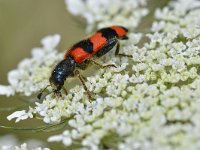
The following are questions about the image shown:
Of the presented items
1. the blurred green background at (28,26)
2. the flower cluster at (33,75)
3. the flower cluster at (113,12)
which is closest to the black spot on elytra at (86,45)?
the flower cluster at (33,75)

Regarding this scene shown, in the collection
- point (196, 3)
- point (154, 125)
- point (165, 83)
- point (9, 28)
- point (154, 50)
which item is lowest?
point (154, 125)

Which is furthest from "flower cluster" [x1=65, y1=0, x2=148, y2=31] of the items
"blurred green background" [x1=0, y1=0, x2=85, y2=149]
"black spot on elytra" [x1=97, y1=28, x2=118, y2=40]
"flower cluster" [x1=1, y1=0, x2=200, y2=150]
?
"blurred green background" [x1=0, y1=0, x2=85, y2=149]

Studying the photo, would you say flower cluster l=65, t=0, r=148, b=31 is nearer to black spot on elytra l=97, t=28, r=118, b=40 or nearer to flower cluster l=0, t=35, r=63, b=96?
flower cluster l=0, t=35, r=63, b=96

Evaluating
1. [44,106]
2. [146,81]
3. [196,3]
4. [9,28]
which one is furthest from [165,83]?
[9,28]

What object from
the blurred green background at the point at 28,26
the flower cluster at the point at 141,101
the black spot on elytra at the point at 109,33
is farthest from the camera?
the blurred green background at the point at 28,26

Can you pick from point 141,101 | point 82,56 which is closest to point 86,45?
point 82,56

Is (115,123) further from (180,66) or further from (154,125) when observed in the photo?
(180,66)

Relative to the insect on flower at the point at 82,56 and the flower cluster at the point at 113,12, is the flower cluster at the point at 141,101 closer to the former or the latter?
the insect on flower at the point at 82,56

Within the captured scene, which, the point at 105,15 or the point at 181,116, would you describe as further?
the point at 105,15
